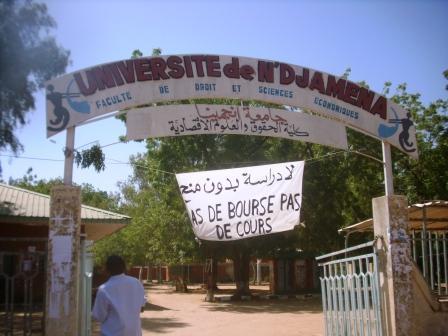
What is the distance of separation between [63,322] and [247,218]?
322cm

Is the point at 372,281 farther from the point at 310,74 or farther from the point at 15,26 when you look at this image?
the point at 15,26

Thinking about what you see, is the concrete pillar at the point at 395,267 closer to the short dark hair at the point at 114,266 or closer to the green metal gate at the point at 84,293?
the green metal gate at the point at 84,293

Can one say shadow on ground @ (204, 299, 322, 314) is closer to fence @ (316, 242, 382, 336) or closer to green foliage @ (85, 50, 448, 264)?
green foliage @ (85, 50, 448, 264)

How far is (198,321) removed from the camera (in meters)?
16.6

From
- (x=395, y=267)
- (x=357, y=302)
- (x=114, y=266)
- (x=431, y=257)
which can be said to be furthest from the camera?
(x=431, y=257)

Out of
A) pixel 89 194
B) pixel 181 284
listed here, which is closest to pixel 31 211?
pixel 181 284

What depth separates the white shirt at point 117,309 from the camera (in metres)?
4.55

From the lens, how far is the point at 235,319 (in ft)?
56.9

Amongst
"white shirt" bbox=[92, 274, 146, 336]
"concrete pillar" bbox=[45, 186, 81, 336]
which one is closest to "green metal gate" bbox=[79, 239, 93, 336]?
"concrete pillar" bbox=[45, 186, 81, 336]

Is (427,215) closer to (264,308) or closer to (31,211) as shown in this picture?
(264,308)

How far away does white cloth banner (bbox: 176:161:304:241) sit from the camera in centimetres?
809

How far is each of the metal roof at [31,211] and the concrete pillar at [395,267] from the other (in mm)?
10876

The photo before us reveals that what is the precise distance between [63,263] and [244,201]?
304 centimetres

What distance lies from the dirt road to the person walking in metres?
8.79
